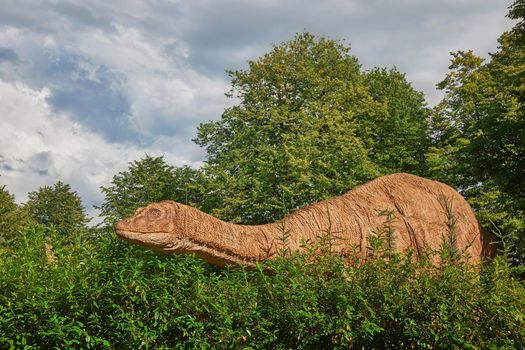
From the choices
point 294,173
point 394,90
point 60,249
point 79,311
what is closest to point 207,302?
point 79,311

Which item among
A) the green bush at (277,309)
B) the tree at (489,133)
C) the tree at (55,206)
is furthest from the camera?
the tree at (55,206)

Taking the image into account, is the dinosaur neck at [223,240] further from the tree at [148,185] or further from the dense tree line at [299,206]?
the tree at [148,185]

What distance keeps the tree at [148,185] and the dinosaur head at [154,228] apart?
18543 mm

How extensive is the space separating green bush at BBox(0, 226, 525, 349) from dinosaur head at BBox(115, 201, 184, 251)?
459 mm

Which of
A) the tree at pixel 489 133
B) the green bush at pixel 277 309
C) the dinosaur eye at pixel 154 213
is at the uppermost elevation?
the tree at pixel 489 133

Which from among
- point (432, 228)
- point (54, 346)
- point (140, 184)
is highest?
point (140, 184)

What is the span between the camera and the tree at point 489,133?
17281 mm

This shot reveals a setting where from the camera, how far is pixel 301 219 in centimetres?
988

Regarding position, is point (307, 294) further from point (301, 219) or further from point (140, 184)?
point (140, 184)

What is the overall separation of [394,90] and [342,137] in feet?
35.8

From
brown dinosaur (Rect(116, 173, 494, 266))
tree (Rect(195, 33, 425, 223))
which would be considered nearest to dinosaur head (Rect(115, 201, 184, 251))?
brown dinosaur (Rect(116, 173, 494, 266))

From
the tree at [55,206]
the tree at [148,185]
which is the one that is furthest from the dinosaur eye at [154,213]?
the tree at [55,206]

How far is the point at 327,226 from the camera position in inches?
397

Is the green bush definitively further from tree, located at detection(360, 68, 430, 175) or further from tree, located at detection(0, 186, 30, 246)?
tree, located at detection(0, 186, 30, 246)
